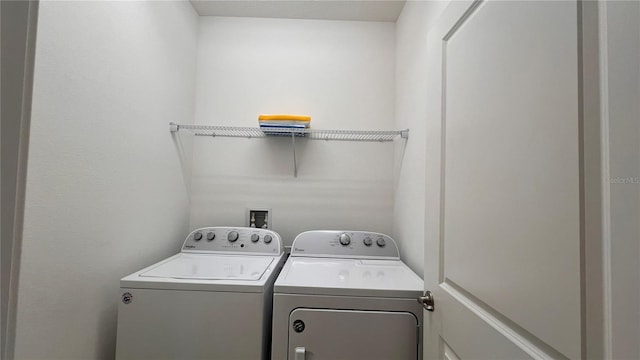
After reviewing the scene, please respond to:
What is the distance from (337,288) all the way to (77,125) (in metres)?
1.26

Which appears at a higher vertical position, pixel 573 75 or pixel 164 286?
pixel 573 75

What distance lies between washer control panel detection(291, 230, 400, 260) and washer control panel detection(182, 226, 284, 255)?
0.16 meters

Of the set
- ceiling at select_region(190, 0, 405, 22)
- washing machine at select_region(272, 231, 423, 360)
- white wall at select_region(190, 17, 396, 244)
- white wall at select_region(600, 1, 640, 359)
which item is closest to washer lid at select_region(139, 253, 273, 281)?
washing machine at select_region(272, 231, 423, 360)

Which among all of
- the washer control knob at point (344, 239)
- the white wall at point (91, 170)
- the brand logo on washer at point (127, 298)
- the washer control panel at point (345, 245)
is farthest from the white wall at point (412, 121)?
the white wall at point (91, 170)

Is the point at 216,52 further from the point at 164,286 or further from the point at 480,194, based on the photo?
the point at 480,194

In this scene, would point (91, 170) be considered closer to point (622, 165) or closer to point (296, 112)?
point (296, 112)

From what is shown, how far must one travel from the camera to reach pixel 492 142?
27.3 inches

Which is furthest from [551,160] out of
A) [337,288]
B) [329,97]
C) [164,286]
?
[329,97]

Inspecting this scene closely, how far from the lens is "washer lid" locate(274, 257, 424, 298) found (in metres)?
1.12

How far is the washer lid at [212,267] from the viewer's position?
48.4 inches

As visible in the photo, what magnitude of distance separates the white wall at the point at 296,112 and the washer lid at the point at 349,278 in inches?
17.3

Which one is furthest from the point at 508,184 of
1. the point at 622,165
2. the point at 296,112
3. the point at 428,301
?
the point at 296,112

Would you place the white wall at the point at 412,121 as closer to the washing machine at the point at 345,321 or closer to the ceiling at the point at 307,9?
the ceiling at the point at 307,9

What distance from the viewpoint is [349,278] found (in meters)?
1.28
